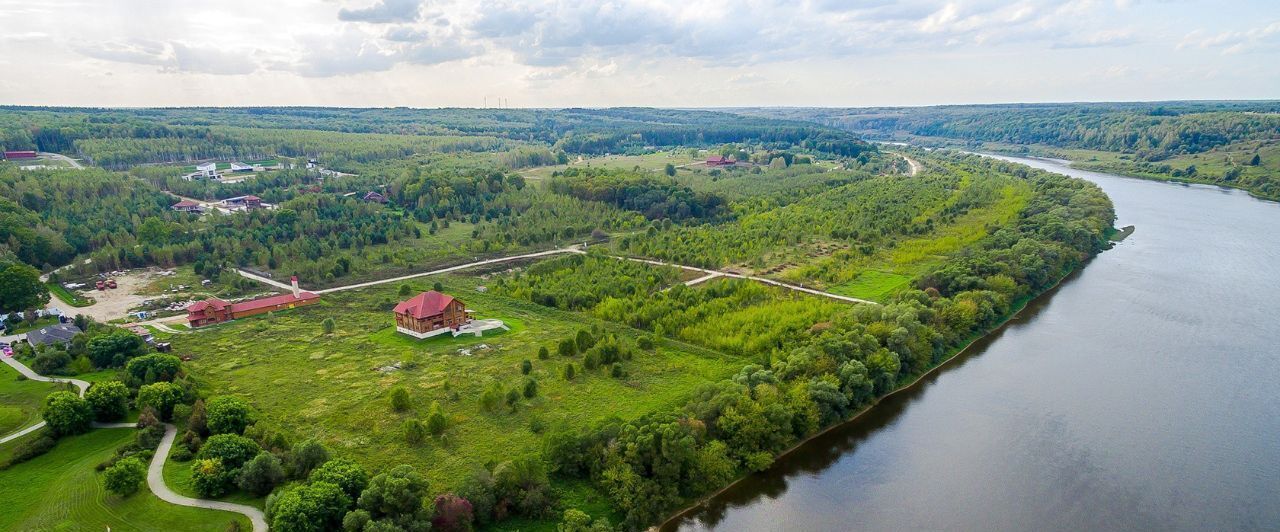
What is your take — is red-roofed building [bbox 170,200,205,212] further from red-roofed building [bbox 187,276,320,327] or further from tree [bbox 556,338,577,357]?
tree [bbox 556,338,577,357]

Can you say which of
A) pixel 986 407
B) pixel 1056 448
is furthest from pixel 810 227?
pixel 1056 448

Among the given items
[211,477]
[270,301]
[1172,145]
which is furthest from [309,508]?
[1172,145]

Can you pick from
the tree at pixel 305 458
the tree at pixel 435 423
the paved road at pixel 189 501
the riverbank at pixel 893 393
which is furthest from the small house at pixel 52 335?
the riverbank at pixel 893 393

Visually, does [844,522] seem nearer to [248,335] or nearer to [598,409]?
[598,409]

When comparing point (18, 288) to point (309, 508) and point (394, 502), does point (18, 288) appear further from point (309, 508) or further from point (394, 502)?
point (394, 502)

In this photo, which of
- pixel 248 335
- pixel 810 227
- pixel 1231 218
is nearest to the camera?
pixel 248 335

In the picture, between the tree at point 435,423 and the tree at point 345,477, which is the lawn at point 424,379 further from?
the tree at point 345,477
